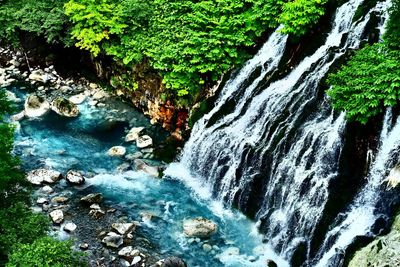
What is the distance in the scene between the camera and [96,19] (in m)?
19.1

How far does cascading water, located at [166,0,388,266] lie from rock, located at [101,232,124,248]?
362cm

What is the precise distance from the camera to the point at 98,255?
12797 millimetres

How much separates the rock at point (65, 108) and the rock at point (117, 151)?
11.7 ft

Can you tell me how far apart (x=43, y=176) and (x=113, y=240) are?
4224mm

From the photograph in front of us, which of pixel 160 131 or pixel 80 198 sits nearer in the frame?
pixel 80 198

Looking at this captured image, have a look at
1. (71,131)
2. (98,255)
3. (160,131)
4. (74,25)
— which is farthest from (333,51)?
(74,25)

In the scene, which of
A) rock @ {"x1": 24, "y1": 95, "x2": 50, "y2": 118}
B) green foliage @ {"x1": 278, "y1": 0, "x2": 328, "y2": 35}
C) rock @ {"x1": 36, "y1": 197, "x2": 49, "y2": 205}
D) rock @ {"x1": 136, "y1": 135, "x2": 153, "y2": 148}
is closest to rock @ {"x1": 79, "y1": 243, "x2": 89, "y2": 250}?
rock @ {"x1": 36, "y1": 197, "x2": 49, "y2": 205}

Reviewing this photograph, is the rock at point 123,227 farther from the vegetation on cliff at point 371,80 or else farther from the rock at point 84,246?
the vegetation on cliff at point 371,80

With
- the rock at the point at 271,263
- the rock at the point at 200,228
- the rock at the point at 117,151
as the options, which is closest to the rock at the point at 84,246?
the rock at the point at 200,228

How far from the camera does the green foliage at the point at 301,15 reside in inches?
578

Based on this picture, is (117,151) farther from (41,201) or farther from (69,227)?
(69,227)

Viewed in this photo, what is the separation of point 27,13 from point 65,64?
301 cm

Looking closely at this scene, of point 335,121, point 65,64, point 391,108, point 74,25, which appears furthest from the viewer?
point 65,64

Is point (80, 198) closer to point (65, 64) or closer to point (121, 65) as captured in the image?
point (121, 65)
